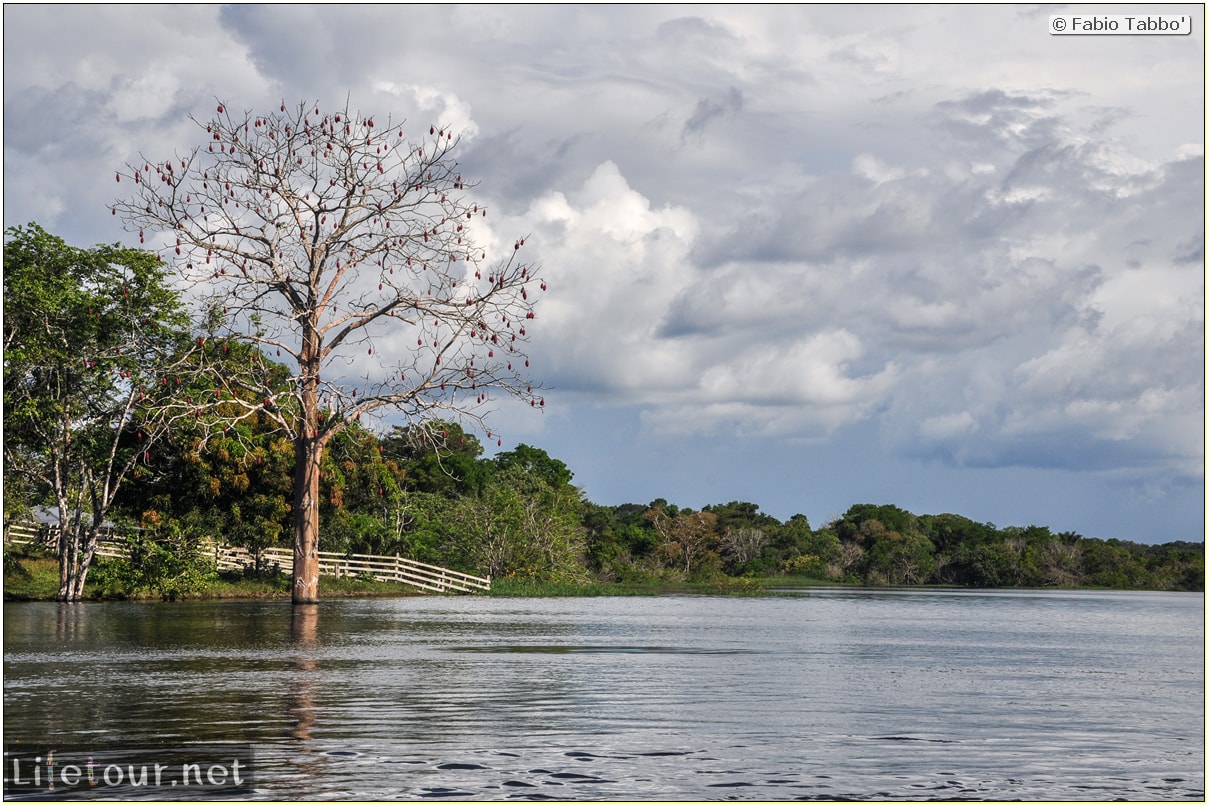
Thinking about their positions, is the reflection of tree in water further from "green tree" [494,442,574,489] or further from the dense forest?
"green tree" [494,442,574,489]

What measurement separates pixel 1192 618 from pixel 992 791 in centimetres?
4194

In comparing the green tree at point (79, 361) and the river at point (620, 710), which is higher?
the green tree at point (79, 361)

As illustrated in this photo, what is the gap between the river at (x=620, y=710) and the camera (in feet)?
30.0

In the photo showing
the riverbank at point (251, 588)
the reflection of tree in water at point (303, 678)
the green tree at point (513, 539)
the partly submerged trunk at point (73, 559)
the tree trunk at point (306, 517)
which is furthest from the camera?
the green tree at point (513, 539)

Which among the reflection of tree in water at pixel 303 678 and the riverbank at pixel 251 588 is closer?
the reflection of tree in water at pixel 303 678

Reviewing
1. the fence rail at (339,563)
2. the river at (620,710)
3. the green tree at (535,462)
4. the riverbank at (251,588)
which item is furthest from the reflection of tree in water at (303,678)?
the green tree at (535,462)

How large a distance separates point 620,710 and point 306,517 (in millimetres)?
25756

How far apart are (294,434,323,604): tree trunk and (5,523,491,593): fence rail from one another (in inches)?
230
